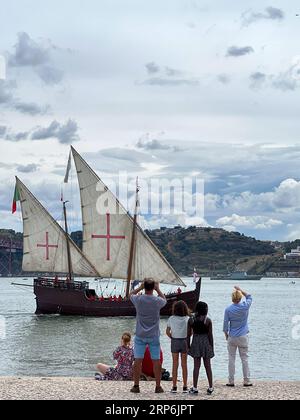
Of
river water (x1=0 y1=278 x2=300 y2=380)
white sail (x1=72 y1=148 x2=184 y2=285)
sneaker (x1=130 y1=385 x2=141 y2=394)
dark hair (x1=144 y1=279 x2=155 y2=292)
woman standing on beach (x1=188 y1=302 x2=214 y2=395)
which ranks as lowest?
river water (x1=0 y1=278 x2=300 y2=380)

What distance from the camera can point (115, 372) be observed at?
53.2 feet

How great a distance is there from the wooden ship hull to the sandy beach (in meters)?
45.7

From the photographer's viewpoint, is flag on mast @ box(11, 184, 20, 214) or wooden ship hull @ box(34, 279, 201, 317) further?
flag on mast @ box(11, 184, 20, 214)

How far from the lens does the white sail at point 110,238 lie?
6112 cm

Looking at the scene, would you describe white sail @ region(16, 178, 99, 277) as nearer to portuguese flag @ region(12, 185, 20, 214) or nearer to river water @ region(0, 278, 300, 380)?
portuguese flag @ region(12, 185, 20, 214)

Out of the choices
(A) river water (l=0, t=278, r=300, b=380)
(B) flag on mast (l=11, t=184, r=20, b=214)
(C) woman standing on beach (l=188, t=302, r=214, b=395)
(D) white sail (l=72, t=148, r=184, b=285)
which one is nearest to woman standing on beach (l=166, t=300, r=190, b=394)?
(C) woman standing on beach (l=188, t=302, r=214, b=395)

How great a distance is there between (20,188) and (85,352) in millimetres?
31451

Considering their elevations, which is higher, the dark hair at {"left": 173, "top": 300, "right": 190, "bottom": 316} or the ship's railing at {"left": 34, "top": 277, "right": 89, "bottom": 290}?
the ship's railing at {"left": 34, "top": 277, "right": 89, "bottom": 290}

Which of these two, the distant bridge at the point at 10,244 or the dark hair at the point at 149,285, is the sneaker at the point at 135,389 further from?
the distant bridge at the point at 10,244

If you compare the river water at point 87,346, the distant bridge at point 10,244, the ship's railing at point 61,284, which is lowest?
the river water at point 87,346

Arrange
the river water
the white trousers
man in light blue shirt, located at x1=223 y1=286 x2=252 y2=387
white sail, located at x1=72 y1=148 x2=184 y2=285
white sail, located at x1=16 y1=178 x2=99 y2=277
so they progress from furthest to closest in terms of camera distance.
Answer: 1. white sail, located at x1=16 y1=178 x2=99 y2=277
2. white sail, located at x1=72 y1=148 x2=184 y2=285
3. the river water
4. the white trousers
5. man in light blue shirt, located at x1=223 y1=286 x2=252 y2=387

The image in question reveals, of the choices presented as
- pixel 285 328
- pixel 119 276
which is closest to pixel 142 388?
pixel 285 328

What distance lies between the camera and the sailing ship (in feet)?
201

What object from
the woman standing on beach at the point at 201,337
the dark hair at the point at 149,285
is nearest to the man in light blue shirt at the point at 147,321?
the dark hair at the point at 149,285
